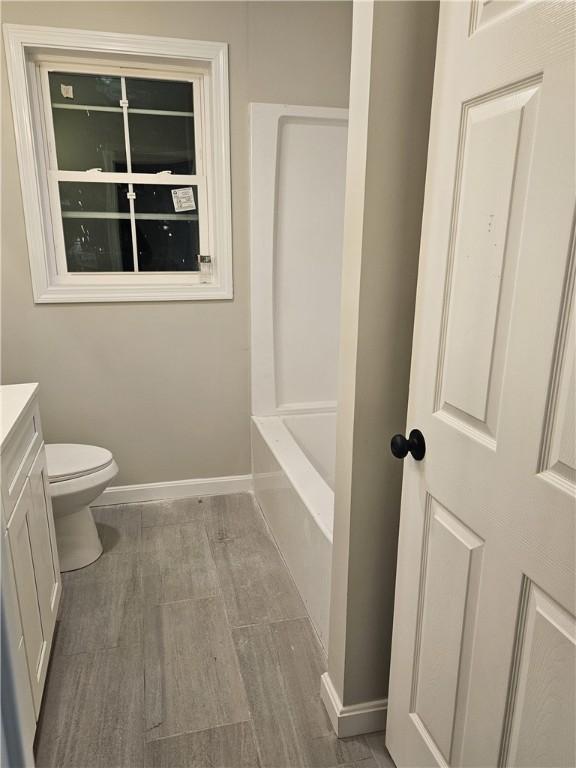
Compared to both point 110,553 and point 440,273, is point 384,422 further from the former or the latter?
point 110,553

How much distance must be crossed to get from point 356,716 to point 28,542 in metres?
1.10

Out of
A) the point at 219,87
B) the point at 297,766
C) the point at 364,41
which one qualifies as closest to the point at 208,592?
the point at 297,766

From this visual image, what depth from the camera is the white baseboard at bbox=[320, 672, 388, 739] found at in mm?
1542

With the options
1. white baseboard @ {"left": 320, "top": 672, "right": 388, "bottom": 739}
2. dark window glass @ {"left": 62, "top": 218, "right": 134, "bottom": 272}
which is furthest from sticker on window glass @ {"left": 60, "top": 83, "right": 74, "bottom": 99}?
white baseboard @ {"left": 320, "top": 672, "right": 388, "bottom": 739}

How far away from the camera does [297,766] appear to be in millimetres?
1463

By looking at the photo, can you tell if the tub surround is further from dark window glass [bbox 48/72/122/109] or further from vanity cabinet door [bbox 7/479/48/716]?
vanity cabinet door [bbox 7/479/48/716]

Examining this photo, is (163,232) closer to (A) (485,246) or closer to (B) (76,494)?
(B) (76,494)

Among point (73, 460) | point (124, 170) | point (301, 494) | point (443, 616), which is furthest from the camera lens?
point (124, 170)

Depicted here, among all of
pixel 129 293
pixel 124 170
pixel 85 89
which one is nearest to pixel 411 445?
pixel 129 293

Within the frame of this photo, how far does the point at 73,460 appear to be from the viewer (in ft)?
7.71

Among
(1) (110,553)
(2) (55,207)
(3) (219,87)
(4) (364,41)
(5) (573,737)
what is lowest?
(1) (110,553)

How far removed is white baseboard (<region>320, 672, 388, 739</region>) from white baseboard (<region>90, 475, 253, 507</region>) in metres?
1.57

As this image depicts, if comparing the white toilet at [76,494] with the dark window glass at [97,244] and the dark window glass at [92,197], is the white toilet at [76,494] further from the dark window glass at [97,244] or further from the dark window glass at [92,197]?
the dark window glass at [92,197]

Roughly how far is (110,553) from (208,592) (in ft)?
1.91
